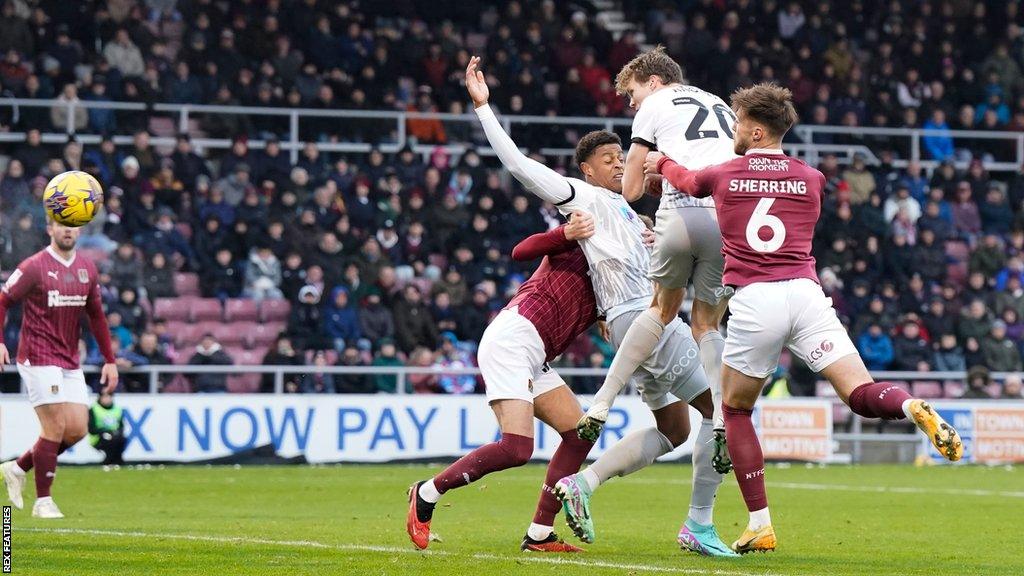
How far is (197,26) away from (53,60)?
237cm

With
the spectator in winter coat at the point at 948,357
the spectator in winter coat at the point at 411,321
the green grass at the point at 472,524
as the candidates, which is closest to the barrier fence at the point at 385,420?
the spectator in winter coat at the point at 411,321

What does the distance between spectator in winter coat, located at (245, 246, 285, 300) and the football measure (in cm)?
1147

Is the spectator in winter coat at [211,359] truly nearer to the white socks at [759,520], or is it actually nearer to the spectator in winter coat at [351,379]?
the spectator in winter coat at [351,379]

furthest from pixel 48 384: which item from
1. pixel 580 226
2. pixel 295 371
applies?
pixel 295 371

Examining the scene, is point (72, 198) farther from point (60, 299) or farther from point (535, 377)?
point (535, 377)

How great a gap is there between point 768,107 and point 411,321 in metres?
15.1

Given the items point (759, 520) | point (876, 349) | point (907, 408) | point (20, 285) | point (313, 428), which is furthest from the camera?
point (876, 349)

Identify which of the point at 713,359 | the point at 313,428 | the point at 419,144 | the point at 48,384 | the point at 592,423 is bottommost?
the point at 313,428

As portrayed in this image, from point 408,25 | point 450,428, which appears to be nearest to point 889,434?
point 450,428

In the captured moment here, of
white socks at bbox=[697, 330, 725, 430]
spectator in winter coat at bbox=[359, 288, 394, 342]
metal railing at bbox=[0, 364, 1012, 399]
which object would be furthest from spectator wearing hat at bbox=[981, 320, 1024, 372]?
white socks at bbox=[697, 330, 725, 430]

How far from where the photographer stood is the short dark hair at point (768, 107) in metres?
8.26

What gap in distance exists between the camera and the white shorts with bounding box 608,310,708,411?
9.22m

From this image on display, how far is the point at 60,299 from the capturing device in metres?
12.6

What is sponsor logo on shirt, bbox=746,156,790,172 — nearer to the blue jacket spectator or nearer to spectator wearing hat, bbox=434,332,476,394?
spectator wearing hat, bbox=434,332,476,394
